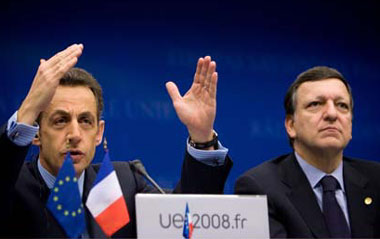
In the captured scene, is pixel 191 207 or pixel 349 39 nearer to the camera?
pixel 191 207

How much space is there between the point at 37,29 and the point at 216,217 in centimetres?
257

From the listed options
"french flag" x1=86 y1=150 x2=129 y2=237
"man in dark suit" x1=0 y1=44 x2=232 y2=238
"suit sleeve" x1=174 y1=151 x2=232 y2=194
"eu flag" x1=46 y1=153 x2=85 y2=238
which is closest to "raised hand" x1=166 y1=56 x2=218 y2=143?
"man in dark suit" x1=0 y1=44 x2=232 y2=238

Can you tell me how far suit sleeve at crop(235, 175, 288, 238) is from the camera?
2525 millimetres

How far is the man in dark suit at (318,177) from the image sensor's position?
8.63ft

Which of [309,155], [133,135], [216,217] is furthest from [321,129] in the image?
[133,135]

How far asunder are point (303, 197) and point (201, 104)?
1.97 feet

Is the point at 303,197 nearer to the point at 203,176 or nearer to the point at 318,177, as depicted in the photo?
the point at 318,177

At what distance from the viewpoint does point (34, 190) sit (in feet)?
8.05

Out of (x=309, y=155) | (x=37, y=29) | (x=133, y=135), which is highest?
(x=37, y=29)

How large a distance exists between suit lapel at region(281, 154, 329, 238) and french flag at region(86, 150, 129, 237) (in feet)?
2.90

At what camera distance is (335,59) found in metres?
4.83

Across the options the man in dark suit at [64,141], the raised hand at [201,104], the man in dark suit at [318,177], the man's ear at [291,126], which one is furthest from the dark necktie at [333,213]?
the raised hand at [201,104]

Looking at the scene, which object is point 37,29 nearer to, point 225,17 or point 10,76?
→ point 10,76

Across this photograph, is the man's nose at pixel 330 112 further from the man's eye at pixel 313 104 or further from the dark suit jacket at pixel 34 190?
the dark suit jacket at pixel 34 190
